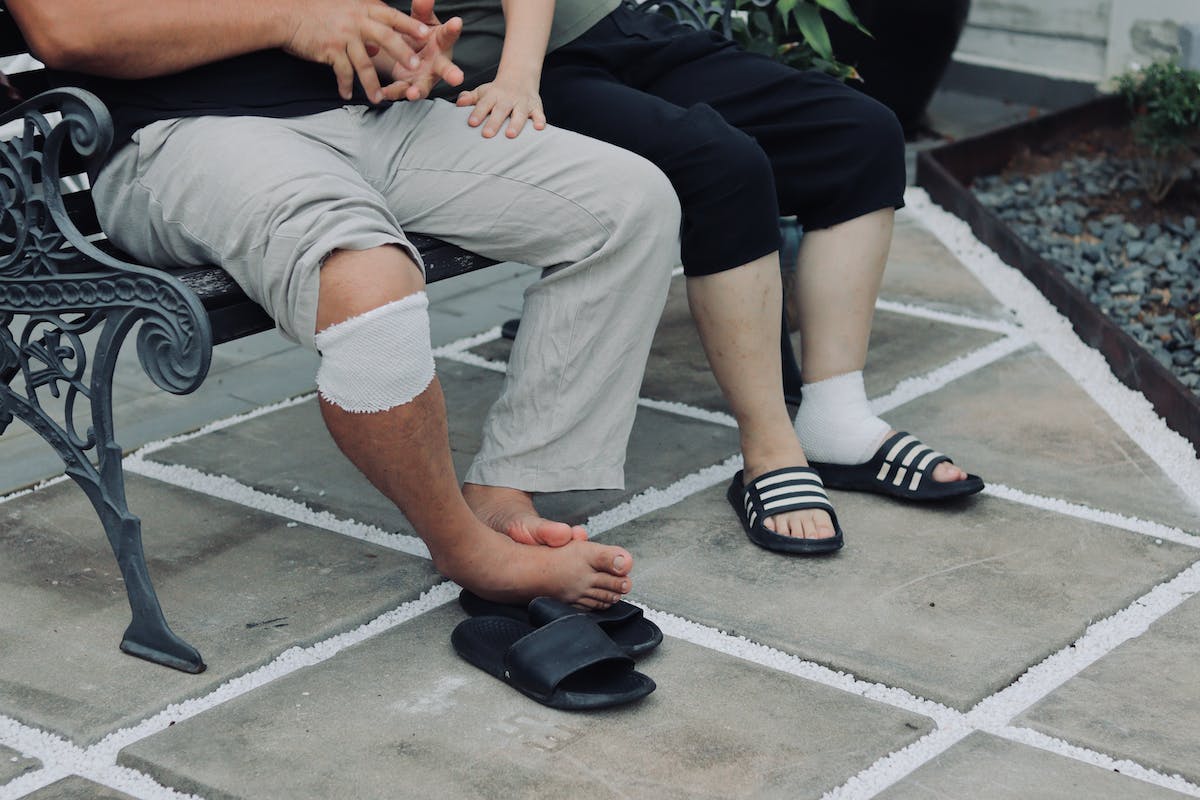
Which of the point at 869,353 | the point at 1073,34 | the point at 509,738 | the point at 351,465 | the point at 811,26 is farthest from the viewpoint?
the point at 1073,34

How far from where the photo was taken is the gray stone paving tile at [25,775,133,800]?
1866 millimetres

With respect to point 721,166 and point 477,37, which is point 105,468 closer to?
point 477,37

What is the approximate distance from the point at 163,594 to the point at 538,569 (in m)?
0.63

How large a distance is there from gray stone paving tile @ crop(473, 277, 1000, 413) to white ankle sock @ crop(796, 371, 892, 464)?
1.47 feet

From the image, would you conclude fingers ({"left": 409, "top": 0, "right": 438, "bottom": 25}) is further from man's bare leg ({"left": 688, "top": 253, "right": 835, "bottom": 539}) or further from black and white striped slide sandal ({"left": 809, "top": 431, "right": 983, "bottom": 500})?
black and white striped slide sandal ({"left": 809, "top": 431, "right": 983, "bottom": 500})

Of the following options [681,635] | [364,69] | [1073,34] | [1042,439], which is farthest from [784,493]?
[1073,34]

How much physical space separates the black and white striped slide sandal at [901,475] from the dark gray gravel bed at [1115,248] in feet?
3.12

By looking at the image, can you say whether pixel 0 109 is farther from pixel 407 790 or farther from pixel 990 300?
pixel 990 300

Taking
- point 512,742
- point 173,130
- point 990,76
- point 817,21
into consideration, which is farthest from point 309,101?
point 990,76

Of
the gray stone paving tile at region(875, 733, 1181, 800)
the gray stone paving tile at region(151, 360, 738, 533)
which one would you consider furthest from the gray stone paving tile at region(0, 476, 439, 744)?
the gray stone paving tile at region(875, 733, 1181, 800)

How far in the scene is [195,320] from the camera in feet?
6.50

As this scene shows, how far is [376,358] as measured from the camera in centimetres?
199

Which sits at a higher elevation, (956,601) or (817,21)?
(817,21)

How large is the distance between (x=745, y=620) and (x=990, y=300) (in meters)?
1.89
